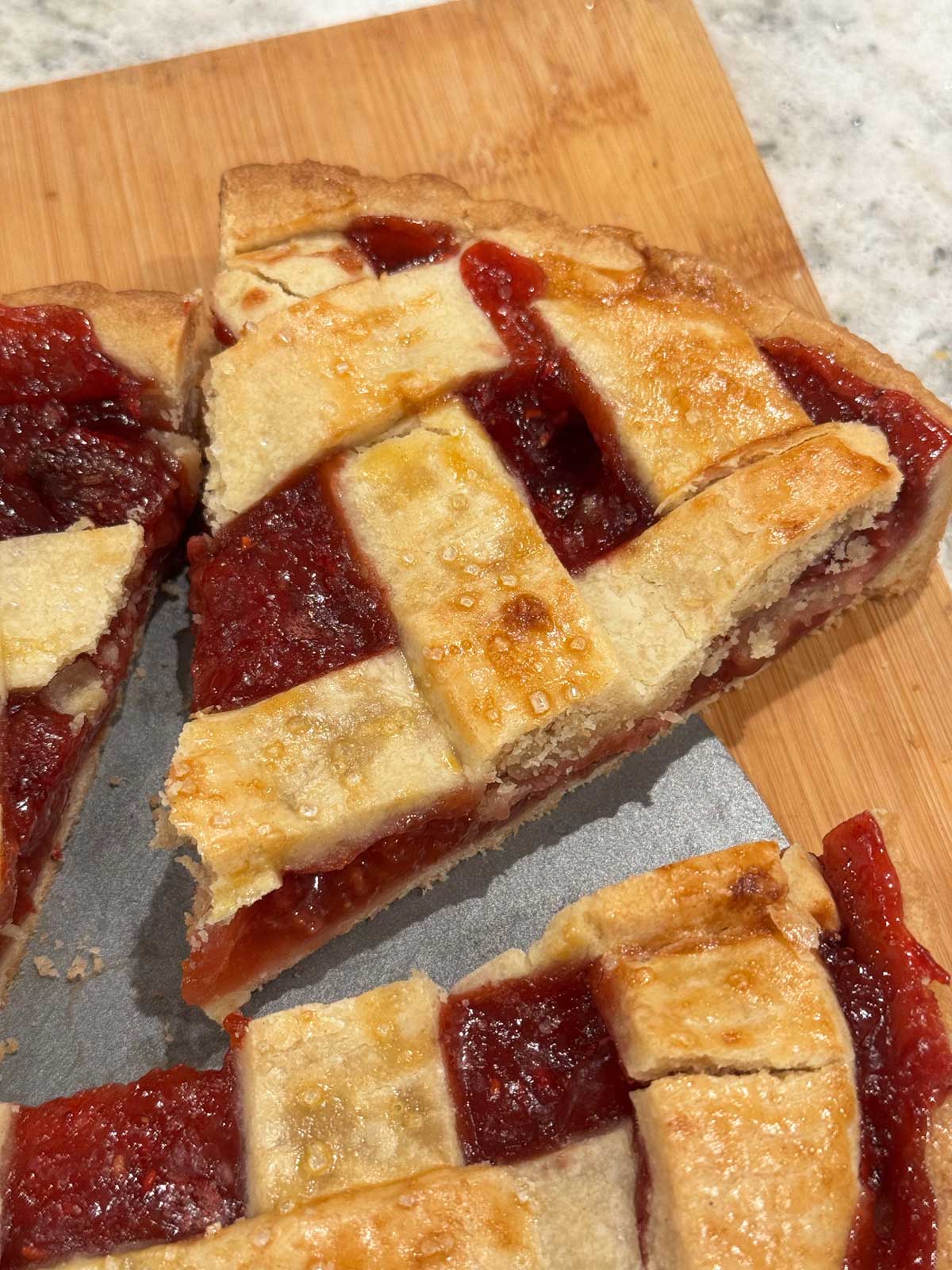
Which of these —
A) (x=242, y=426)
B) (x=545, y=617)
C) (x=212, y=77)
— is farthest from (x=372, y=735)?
(x=212, y=77)

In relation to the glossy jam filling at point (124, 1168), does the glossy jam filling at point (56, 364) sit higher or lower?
higher

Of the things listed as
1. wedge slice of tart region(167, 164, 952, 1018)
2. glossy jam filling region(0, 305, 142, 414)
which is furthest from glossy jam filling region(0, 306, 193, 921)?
wedge slice of tart region(167, 164, 952, 1018)

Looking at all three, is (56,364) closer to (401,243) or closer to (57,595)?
(57,595)

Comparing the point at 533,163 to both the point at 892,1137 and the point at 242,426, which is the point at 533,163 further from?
the point at 892,1137

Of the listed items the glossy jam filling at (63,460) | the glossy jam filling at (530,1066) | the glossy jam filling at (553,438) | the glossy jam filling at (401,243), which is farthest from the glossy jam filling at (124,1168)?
the glossy jam filling at (401,243)

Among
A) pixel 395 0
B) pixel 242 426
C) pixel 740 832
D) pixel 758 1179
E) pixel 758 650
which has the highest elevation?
pixel 395 0

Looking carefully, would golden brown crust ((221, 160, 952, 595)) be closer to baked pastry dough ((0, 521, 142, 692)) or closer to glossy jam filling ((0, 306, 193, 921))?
glossy jam filling ((0, 306, 193, 921))

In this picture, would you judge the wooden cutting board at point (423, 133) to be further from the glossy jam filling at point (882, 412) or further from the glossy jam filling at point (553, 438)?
the glossy jam filling at point (553, 438)
